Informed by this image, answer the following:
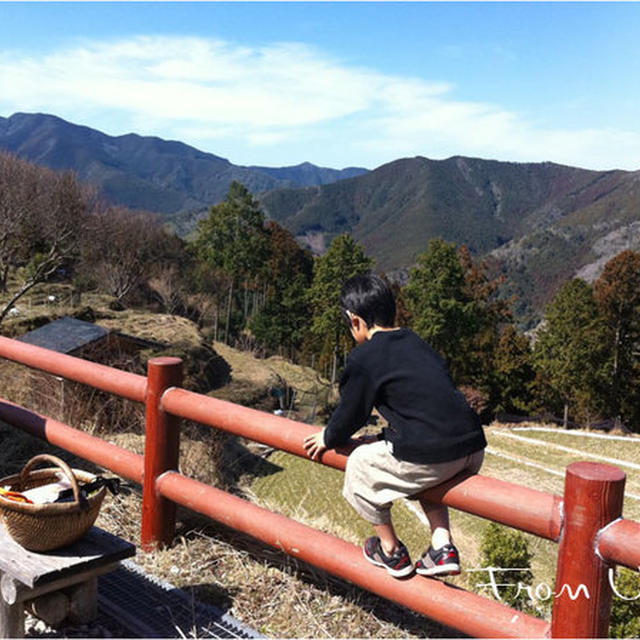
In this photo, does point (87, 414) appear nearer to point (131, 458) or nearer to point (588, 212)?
point (131, 458)

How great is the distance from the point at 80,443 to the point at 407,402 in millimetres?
2201

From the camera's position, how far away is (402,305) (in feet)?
154

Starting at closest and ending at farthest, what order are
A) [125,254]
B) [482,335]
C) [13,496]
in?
1. [13,496]
2. [125,254]
3. [482,335]

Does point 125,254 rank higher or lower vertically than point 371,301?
lower

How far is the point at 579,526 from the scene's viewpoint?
209cm

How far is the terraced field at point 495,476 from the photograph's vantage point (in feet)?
44.9

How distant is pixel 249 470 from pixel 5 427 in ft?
37.1

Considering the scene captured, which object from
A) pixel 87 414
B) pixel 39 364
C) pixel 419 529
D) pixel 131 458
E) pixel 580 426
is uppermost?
pixel 39 364

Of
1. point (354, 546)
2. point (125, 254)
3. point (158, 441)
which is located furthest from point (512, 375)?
point (354, 546)

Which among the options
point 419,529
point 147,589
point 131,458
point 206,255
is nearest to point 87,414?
point 131,458

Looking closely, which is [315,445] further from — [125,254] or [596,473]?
[125,254]

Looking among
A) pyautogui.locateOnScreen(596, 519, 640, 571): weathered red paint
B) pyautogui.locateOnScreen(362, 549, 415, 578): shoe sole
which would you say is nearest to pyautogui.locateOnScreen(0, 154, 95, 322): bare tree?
pyautogui.locateOnScreen(362, 549, 415, 578): shoe sole

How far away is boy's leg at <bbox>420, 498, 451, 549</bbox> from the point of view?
2.58m

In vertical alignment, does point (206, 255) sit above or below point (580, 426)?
above
